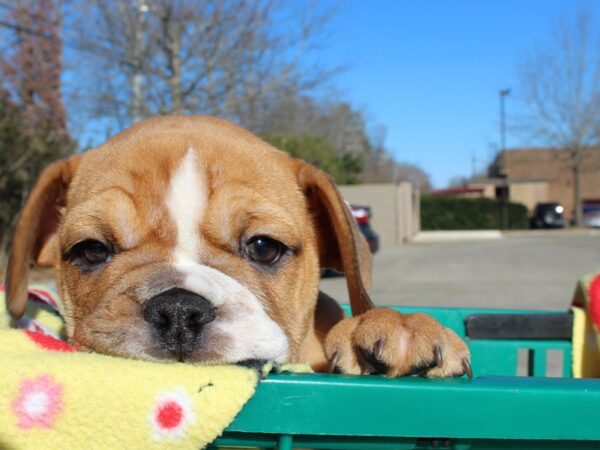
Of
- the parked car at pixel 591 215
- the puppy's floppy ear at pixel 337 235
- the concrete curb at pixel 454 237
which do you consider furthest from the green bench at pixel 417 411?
the parked car at pixel 591 215

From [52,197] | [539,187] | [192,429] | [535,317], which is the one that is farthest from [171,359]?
[539,187]

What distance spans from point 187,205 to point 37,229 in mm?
1024

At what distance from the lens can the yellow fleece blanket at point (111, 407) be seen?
169 centimetres

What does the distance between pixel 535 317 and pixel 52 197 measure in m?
2.81

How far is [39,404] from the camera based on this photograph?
66.8 inches

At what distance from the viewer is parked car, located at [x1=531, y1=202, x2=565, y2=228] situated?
49031 millimetres

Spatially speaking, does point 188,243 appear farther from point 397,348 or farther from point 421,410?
point 421,410

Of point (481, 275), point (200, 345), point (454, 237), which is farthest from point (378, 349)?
point (454, 237)

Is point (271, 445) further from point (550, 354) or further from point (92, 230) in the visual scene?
point (550, 354)

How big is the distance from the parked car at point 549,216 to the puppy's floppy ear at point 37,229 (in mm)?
49742

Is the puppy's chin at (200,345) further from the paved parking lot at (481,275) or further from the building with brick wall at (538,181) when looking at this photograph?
the building with brick wall at (538,181)

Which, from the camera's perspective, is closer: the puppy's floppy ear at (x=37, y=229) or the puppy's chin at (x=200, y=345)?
the puppy's chin at (x=200, y=345)

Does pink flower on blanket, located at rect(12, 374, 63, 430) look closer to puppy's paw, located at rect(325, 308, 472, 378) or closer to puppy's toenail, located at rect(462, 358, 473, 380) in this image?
puppy's paw, located at rect(325, 308, 472, 378)

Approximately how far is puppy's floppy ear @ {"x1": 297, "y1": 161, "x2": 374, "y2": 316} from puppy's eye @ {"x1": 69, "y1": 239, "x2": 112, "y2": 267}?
1.10 metres
